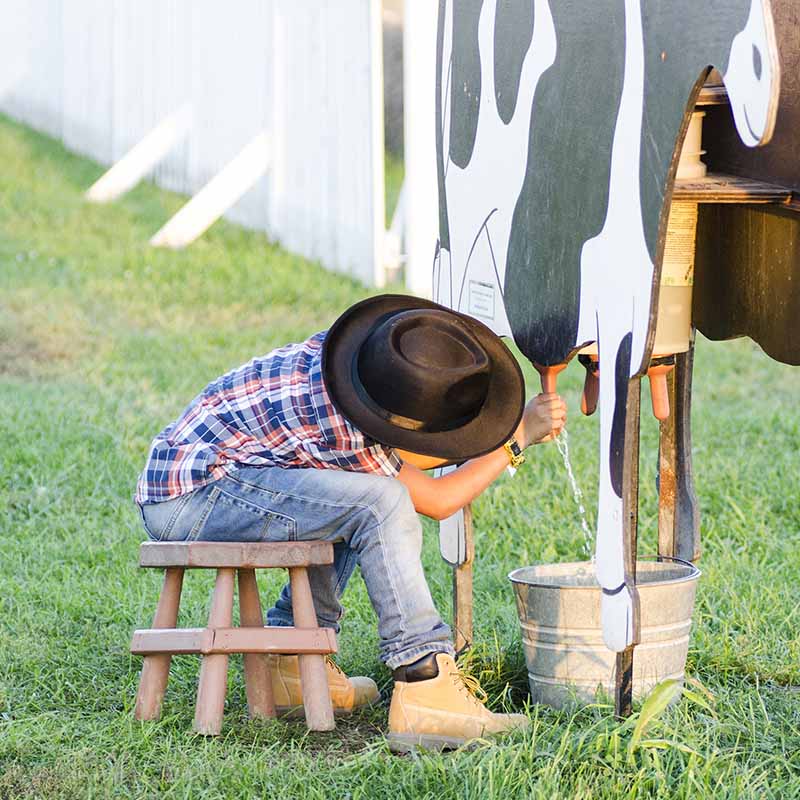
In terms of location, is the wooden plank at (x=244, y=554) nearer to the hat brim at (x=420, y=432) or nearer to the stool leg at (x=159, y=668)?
the stool leg at (x=159, y=668)

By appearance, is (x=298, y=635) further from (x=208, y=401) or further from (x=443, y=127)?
(x=443, y=127)

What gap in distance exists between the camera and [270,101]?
8773 millimetres

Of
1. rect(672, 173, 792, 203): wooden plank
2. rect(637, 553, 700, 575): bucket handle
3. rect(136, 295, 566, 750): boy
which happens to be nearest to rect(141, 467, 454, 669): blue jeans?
rect(136, 295, 566, 750): boy

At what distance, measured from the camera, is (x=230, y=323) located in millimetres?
7543

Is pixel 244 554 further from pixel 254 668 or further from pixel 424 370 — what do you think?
pixel 424 370

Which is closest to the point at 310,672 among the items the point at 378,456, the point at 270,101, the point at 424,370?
the point at 378,456

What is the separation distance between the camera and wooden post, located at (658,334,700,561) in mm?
3391

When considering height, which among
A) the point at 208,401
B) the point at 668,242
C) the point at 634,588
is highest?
the point at 668,242

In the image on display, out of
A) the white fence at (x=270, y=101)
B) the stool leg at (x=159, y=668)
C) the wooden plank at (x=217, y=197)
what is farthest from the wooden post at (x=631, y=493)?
the wooden plank at (x=217, y=197)

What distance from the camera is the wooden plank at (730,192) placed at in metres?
2.58

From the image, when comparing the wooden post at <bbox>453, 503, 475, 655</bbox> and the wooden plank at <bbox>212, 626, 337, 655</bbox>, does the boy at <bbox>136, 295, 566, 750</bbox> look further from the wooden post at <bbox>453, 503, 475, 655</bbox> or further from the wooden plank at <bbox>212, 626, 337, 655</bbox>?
the wooden post at <bbox>453, 503, 475, 655</bbox>

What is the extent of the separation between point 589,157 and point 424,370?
1.83 ft

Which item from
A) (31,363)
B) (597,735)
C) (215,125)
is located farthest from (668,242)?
(215,125)

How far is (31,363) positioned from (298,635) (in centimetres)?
413
